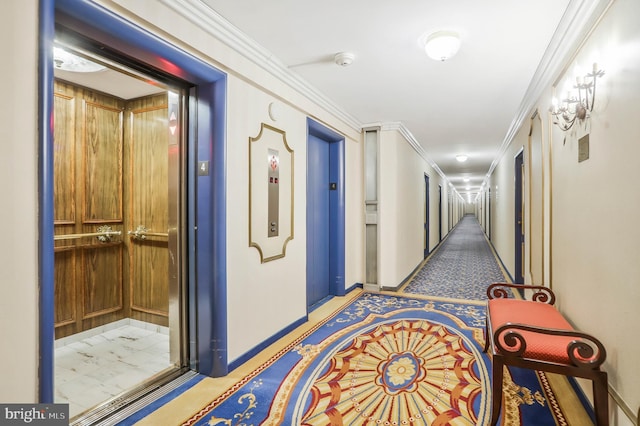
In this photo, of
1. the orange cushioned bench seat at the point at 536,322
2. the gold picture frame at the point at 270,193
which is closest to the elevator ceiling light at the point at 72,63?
the gold picture frame at the point at 270,193

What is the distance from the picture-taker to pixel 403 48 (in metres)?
2.78

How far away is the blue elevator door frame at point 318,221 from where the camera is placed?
4301 millimetres

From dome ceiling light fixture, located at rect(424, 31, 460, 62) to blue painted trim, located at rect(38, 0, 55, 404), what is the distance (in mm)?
2388

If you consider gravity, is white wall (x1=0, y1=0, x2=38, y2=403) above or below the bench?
above

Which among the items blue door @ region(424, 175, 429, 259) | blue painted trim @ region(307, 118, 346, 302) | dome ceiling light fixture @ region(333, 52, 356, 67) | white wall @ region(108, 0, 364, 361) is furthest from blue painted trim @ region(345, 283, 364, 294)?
blue door @ region(424, 175, 429, 259)

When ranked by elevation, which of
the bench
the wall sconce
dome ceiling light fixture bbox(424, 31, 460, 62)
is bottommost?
the bench

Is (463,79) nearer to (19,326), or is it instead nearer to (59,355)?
(19,326)

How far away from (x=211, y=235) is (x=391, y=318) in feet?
7.95

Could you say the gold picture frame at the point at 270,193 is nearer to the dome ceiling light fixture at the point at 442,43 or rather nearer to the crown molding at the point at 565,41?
the dome ceiling light fixture at the point at 442,43

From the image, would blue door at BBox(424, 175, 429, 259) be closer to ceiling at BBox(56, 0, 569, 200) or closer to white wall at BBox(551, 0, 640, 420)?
ceiling at BBox(56, 0, 569, 200)

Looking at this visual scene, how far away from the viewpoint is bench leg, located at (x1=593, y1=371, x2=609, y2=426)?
5.56 ft

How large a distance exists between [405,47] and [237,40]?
139 cm

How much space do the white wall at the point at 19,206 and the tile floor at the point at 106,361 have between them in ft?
2.93

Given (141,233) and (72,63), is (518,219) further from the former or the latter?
(72,63)
